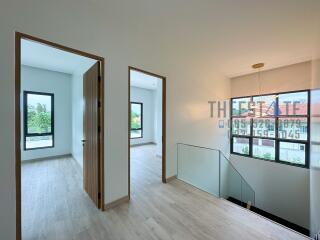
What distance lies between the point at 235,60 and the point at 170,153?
3.01 metres

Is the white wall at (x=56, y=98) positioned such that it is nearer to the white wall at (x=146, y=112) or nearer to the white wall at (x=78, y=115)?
the white wall at (x=78, y=115)

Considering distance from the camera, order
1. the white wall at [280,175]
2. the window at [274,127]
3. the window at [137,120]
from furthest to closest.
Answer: the window at [137,120]
the window at [274,127]
the white wall at [280,175]

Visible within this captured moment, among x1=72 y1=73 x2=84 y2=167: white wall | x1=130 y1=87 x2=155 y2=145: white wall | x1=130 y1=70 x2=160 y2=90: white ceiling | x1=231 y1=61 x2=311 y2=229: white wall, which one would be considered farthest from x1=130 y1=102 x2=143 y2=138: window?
x1=231 y1=61 x2=311 y2=229: white wall

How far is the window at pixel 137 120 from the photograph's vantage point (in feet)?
25.9

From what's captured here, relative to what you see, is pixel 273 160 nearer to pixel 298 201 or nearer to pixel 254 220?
pixel 298 201

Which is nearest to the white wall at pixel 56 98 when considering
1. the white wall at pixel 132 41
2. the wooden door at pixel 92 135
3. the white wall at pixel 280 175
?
the wooden door at pixel 92 135

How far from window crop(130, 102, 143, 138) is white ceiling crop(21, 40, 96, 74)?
11.3 ft

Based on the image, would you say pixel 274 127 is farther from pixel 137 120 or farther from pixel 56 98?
pixel 56 98

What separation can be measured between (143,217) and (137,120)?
6044mm

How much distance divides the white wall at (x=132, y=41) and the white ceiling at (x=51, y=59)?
122cm

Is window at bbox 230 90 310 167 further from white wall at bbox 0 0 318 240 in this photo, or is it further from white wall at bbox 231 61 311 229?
white wall at bbox 0 0 318 240

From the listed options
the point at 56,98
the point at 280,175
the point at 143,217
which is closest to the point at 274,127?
the point at 280,175

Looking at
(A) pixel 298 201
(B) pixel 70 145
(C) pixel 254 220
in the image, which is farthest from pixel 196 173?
(B) pixel 70 145

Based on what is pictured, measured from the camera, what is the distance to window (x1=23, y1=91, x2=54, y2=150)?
490 centimetres
